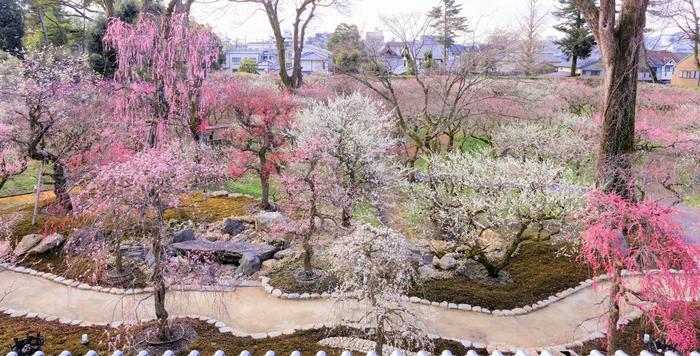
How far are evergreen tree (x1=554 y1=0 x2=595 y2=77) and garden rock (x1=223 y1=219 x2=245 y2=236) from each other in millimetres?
27968

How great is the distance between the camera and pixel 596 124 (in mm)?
16672

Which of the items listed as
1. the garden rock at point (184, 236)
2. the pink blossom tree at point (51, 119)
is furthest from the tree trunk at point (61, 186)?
the garden rock at point (184, 236)

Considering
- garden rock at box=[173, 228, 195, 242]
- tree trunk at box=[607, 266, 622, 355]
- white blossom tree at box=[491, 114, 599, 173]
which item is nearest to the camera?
tree trunk at box=[607, 266, 622, 355]

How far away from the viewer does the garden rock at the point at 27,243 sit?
1005 centimetres

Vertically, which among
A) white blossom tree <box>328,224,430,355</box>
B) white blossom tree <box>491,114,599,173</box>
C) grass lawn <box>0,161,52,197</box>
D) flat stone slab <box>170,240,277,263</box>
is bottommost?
flat stone slab <box>170,240,277,263</box>

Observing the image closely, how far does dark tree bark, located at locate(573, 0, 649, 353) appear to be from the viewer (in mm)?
8789

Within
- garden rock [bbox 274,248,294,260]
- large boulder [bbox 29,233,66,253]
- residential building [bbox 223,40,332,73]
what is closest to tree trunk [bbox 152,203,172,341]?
garden rock [bbox 274,248,294,260]

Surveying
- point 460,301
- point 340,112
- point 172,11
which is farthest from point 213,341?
point 172,11

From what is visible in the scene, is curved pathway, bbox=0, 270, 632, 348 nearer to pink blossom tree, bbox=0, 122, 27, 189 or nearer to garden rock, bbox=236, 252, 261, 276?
garden rock, bbox=236, 252, 261, 276

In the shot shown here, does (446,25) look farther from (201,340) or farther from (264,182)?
(201,340)

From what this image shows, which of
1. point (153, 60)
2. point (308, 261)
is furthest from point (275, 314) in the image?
point (153, 60)

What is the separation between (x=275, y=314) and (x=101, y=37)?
1910cm

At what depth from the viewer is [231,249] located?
1019 centimetres

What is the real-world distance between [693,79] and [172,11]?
40.3 meters
